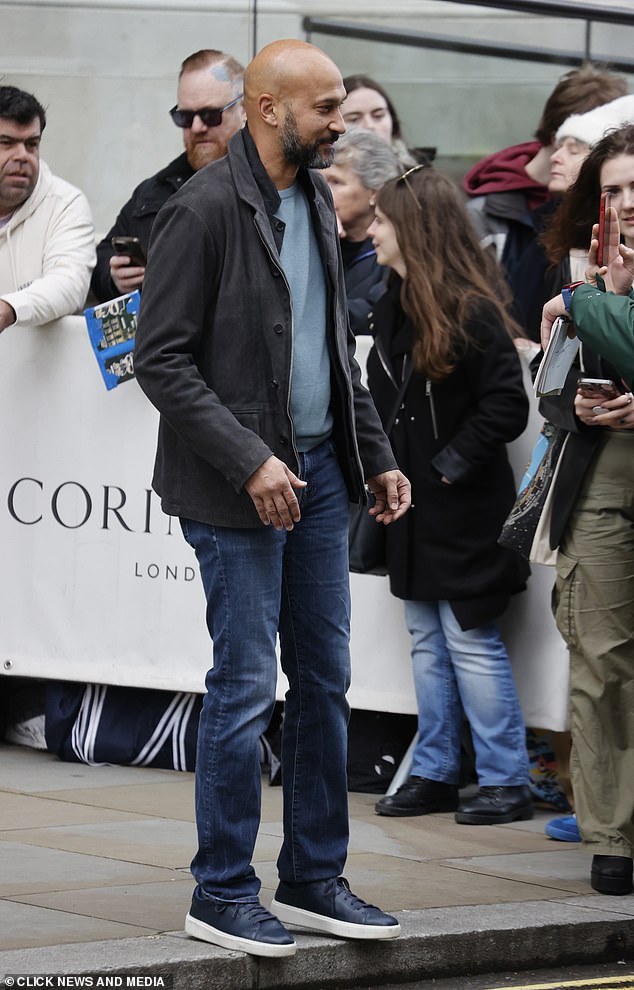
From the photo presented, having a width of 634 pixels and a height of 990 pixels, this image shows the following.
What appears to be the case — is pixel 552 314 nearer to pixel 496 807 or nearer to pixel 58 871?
pixel 496 807

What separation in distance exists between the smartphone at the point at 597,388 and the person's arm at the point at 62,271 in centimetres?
254

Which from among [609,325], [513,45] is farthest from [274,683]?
[513,45]

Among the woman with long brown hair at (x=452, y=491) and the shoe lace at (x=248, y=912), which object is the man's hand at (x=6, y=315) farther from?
the shoe lace at (x=248, y=912)

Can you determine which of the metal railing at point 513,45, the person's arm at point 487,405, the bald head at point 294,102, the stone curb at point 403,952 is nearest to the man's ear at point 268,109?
the bald head at point 294,102

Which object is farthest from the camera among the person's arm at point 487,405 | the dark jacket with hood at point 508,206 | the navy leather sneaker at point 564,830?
the dark jacket with hood at point 508,206

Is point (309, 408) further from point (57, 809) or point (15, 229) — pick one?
point (15, 229)

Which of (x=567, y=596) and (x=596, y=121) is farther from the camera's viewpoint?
(x=596, y=121)

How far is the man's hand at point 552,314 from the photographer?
5.01 meters

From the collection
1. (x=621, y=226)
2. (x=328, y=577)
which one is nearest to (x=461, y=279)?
(x=621, y=226)

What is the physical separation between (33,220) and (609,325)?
319cm

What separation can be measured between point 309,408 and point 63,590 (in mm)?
2934

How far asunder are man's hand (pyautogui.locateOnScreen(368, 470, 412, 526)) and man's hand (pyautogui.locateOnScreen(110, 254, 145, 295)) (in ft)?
8.17

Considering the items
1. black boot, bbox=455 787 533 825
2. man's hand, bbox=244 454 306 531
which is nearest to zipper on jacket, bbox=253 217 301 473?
man's hand, bbox=244 454 306 531

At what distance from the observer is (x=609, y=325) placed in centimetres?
475
